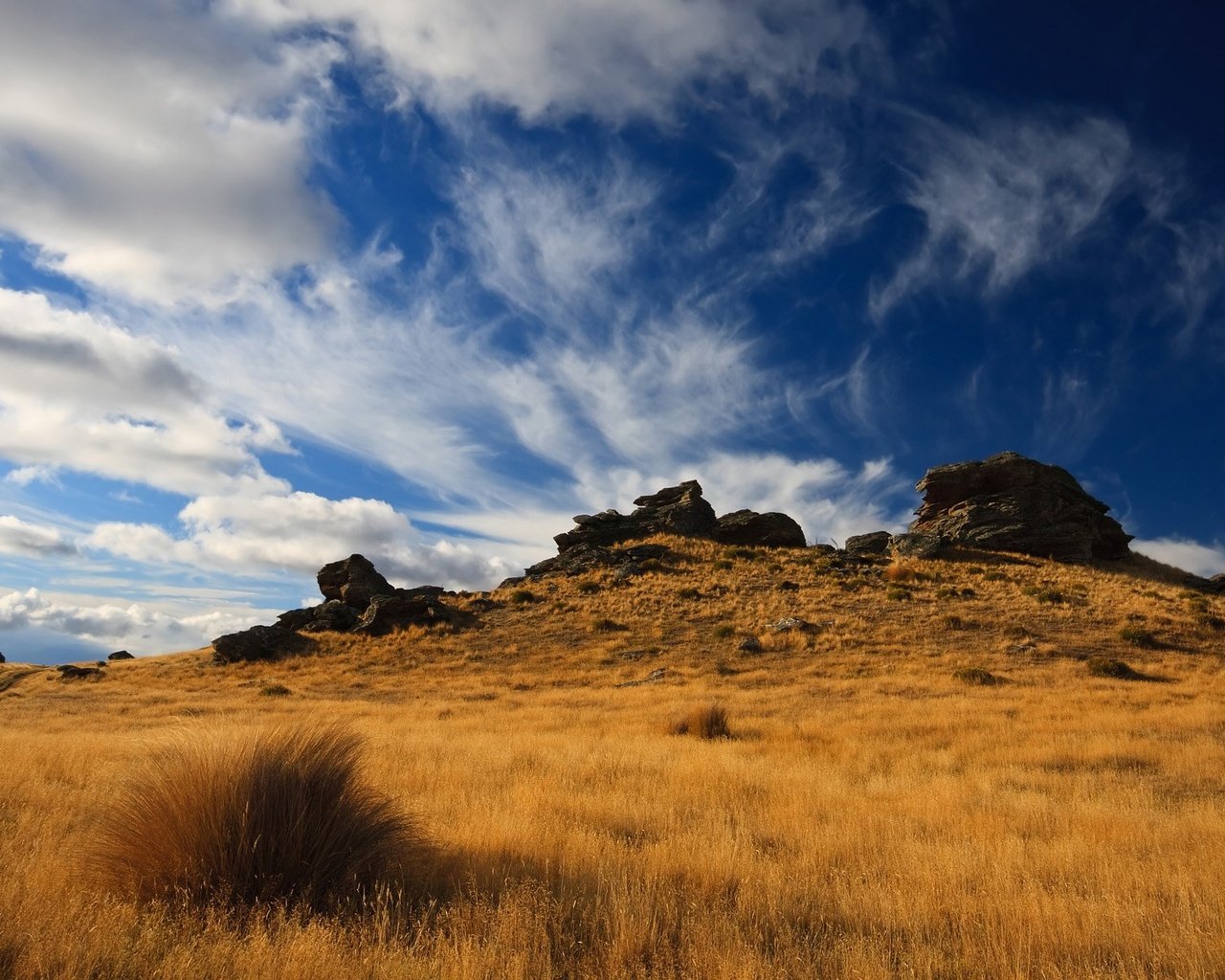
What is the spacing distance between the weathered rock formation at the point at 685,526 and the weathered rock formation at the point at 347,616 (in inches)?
589

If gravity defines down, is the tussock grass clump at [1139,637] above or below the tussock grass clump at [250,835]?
above

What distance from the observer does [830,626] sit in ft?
118

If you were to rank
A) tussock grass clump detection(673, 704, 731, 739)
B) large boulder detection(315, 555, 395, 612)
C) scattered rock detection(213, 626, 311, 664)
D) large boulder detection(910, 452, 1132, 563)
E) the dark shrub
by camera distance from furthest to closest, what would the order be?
large boulder detection(910, 452, 1132, 563)
large boulder detection(315, 555, 395, 612)
scattered rock detection(213, 626, 311, 664)
the dark shrub
tussock grass clump detection(673, 704, 731, 739)

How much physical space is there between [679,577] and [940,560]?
18264mm

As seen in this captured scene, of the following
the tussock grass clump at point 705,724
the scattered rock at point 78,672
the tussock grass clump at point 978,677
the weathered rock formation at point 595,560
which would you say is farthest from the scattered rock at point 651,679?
the scattered rock at point 78,672

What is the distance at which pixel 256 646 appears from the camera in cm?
4172

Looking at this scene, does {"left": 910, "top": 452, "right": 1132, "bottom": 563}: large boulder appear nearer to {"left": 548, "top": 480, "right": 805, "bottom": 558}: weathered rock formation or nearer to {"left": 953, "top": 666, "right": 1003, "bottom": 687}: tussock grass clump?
{"left": 548, "top": 480, "right": 805, "bottom": 558}: weathered rock formation

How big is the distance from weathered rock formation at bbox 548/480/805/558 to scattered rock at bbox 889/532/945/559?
930cm

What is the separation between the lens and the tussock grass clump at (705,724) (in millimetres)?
17375

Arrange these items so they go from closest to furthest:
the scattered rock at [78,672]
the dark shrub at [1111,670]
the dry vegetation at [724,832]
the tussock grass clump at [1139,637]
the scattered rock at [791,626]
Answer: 1. the dry vegetation at [724,832]
2. the dark shrub at [1111,670]
3. the tussock grass clump at [1139,637]
4. the scattered rock at [791,626]
5. the scattered rock at [78,672]

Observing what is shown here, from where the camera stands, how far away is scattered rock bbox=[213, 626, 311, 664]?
1619 inches

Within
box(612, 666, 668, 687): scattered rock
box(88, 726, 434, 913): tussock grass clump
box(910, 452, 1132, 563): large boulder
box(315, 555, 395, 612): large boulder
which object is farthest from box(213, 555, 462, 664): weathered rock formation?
box(88, 726, 434, 913): tussock grass clump

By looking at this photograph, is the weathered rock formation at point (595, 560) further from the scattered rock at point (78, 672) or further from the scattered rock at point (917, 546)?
the scattered rock at point (78, 672)

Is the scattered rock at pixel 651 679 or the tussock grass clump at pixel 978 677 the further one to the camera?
the scattered rock at pixel 651 679
